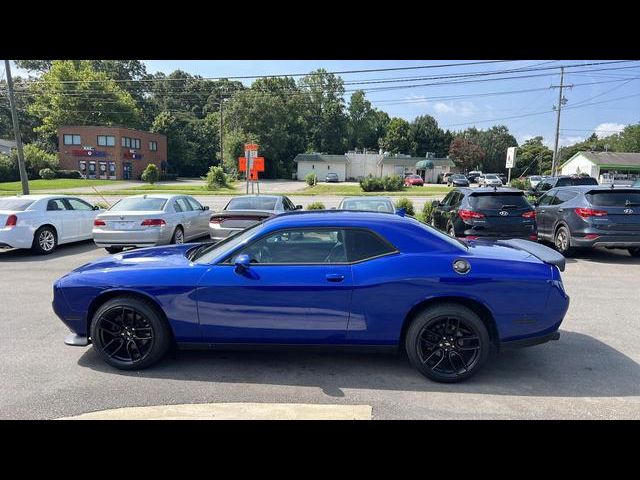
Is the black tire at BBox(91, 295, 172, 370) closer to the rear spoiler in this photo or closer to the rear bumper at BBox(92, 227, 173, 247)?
the rear spoiler

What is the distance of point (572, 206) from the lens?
9.66 meters

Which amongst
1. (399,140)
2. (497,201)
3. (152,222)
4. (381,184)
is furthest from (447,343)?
(399,140)

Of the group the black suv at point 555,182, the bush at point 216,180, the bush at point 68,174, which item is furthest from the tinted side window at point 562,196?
the bush at point 68,174

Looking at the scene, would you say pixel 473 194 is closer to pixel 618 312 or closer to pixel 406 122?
pixel 618 312

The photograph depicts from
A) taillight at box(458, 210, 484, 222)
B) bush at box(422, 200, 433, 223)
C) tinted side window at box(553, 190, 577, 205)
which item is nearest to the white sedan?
taillight at box(458, 210, 484, 222)

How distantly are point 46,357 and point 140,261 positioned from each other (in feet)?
4.67

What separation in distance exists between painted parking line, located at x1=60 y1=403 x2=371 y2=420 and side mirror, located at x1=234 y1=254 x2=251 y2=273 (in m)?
1.15

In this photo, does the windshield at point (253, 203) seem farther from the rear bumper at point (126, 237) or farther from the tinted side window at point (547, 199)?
the tinted side window at point (547, 199)

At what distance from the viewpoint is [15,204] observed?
9.82 m

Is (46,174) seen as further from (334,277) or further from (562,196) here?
(334,277)

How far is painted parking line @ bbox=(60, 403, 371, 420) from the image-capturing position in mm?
3256

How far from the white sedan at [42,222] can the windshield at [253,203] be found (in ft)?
13.4

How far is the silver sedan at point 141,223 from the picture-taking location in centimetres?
941
